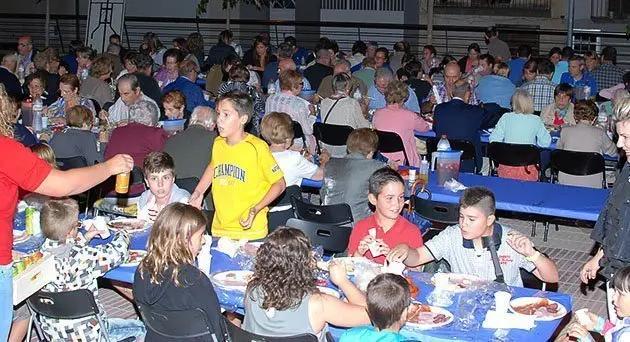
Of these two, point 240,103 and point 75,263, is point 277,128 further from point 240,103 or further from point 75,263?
point 75,263

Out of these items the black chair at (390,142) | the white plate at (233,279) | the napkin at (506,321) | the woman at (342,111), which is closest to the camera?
the napkin at (506,321)

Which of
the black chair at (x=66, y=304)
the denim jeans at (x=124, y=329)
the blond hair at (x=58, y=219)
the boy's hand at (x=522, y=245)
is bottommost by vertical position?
the denim jeans at (x=124, y=329)

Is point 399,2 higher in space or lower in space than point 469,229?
higher

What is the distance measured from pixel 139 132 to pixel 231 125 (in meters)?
2.07

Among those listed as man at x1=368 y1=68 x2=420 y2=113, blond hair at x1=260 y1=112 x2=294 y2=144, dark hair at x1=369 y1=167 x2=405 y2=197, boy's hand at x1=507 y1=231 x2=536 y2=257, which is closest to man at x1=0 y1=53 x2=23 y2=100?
man at x1=368 y1=68 x2=420 y2=113

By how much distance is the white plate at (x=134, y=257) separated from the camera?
5664 mm

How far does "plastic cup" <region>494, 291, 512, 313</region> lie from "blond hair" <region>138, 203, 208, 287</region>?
144 cm

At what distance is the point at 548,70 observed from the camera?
11617mm

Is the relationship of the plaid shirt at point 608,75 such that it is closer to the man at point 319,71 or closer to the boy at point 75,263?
the man at point 319,71

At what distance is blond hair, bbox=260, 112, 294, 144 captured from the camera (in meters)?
7.11

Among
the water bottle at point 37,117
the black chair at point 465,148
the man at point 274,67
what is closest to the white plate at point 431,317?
the black chair at point 465,148

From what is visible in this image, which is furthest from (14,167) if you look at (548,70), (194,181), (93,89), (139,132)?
(548,70)

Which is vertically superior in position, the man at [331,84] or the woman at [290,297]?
the man at [331,84]

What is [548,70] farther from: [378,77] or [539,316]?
[539,316]
